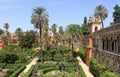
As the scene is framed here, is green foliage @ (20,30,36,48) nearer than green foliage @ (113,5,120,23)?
No

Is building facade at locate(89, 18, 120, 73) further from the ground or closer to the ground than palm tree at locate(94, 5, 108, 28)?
closer to the ground

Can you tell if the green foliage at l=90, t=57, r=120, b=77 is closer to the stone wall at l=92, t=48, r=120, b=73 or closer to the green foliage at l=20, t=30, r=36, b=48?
the stone wall at l=92, t=48, r=120, b=73

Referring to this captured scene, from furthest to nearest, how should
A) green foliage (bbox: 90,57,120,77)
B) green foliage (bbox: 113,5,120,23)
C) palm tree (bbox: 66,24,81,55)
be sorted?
palm tree (bbox: 66,24,81,55) < green foliage (bbox: 113,5,120,23) < green foliage (bbox: 90,57,120,77)

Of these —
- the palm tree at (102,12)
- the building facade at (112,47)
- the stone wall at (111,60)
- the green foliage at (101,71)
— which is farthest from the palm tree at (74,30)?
the stone wall at (111,60)

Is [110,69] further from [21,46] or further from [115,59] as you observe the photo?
[21,46]

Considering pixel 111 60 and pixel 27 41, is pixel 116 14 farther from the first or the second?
pixel 111 60

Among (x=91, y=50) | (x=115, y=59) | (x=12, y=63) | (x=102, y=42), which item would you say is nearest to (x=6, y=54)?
(x=12, y=63)

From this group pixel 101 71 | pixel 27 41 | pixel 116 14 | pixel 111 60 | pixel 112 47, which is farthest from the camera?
pixel 27 41

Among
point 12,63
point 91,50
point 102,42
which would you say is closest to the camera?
point 102,42

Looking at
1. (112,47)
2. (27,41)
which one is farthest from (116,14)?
(112,47)

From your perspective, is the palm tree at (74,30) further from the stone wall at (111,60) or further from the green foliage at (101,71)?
the stone wall at (111,60)

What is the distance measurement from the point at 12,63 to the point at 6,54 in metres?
2.23

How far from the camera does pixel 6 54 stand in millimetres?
55906

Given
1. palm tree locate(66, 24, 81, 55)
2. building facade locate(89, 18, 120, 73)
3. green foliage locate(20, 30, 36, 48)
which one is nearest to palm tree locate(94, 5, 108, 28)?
palm tree locate(66, 24, 81, 55)
